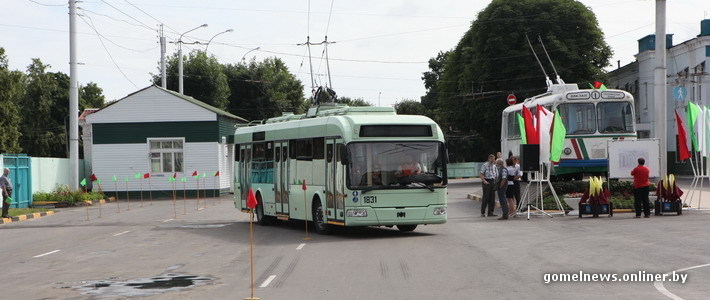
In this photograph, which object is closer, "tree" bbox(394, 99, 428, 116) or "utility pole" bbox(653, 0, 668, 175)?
"utility pole" bbox(653, 0, 668, 175)

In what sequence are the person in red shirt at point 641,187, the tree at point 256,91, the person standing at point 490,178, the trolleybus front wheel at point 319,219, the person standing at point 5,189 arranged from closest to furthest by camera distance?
the trolleybus front wheel at point 319,219
the person in red shirt at point 641,187
the person standing at point 490,178
the person standing at point 5,189
the tree at point 256,91

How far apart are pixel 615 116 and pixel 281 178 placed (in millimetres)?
13239

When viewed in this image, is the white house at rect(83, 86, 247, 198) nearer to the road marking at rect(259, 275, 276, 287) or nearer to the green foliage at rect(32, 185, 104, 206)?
the green foliage at rect(32, 185, 104, 206)

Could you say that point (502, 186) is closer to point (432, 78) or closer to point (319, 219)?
point (319, 219)

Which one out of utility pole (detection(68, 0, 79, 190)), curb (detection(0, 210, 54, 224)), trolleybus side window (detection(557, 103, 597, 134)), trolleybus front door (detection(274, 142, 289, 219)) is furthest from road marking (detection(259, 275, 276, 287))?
utility pole (detection(68, 0, 79, 190))

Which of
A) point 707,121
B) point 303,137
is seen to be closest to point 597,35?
point 707,121

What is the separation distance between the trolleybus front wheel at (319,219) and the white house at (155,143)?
28.4 meters

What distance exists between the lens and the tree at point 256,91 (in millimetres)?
82688

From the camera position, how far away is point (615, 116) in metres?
30.9

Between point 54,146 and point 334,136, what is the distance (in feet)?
222

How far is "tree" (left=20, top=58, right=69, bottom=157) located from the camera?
8100cm

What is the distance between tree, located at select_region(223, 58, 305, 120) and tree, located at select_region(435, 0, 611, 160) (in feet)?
87.9

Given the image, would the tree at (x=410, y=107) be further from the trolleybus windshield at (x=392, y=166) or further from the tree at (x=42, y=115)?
the trolleybus windshield at (x=392, y=166)

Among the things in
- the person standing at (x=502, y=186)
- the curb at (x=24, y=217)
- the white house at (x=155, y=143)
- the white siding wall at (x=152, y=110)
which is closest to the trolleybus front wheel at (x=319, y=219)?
the person standing at (x=502, y=186)
